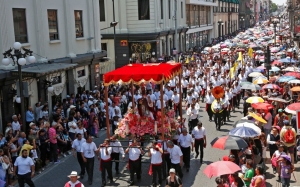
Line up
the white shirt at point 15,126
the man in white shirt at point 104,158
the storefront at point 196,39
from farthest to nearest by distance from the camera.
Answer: the storefront at point 196,39 < the white shirt at point 15,126 < the man in white shirt at point 104,158

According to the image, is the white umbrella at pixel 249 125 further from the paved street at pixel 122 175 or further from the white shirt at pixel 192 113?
the white shirt at pixel 192 113

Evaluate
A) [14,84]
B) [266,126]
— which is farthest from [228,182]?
[14,84]

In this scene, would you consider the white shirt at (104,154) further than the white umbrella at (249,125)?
Yes

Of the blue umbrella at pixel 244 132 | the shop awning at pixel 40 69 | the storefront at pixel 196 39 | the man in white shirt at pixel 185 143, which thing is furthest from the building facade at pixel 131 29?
the blue umbrella at pixel 244 132

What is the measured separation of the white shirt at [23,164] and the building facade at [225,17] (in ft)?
208

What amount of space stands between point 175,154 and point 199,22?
53.6 m

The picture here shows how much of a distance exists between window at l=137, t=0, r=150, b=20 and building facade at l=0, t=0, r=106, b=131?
12.8m

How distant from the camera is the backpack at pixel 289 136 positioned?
1284 centimetres

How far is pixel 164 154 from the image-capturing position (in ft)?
42.6

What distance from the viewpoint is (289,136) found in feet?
42.2

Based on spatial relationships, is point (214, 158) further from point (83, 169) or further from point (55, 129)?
point (55, 129)

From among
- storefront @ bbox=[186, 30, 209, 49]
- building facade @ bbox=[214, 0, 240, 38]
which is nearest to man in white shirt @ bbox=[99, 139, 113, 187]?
storefront @ bbox=[186, 30, 209, 49]

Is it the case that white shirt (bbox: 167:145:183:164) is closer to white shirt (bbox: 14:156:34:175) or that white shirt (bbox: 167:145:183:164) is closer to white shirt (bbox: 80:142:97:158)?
white shirt (bbox: 80:142:97:158)

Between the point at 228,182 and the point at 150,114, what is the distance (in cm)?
500
